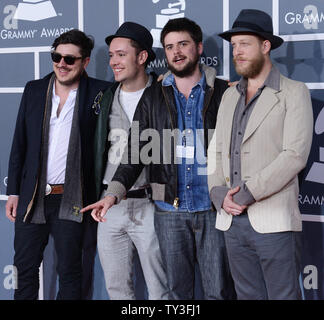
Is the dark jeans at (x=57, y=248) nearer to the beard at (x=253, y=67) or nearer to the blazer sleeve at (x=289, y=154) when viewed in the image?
the blazer sleeve at (x=289, y=154)

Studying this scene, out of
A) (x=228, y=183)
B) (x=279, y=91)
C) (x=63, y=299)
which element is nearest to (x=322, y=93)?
(x=279, y=91)

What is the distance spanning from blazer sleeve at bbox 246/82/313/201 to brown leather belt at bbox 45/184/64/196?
1330 millimetres

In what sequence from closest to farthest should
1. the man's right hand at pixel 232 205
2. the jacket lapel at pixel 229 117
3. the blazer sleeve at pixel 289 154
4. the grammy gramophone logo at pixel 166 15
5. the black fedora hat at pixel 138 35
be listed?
the blazer sleeve at pixel 289 154 < the man's right hand at pixel 232 205 < the jacket lapel at pixel 229 117 < the black fedora hat at pixel 138 35 < the grammy gramophone logo at pixel 166 15

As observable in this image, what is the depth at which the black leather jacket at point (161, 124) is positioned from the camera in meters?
3.26

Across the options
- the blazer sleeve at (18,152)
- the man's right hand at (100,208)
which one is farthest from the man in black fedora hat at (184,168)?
the blazer sleeve at (18,152)

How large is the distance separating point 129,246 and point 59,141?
2.77 feet

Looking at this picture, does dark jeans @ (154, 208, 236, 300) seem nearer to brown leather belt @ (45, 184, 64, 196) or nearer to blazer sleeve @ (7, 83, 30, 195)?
brown leather belt @ (45, 184, 64, 196)

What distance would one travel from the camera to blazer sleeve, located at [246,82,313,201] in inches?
111

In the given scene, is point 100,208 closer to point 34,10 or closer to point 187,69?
point 187,69

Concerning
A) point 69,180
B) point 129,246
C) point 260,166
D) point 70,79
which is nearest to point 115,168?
point 69,180

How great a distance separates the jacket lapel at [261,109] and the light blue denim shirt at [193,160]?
1.28ft

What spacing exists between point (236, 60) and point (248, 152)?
0.53 m

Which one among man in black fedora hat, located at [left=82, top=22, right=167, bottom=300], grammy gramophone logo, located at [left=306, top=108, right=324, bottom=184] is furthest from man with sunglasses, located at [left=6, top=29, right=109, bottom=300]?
grammy gramophone logo, located at [left=306, top=108, right=324, bottom=184]
